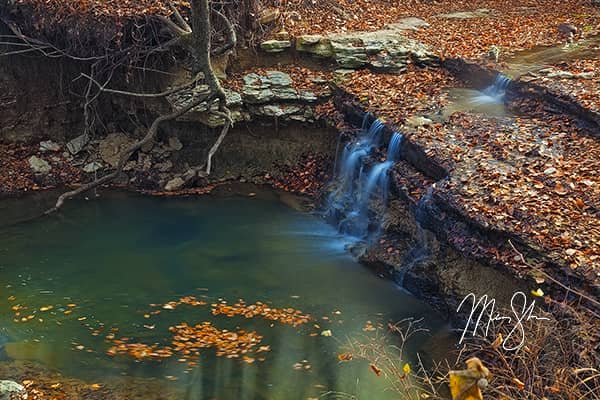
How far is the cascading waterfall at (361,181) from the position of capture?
10664mm

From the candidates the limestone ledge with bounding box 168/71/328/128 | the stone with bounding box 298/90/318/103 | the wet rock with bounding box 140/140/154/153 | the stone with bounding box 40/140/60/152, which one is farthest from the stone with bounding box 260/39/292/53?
the stone with bounding box 40/140/60/152

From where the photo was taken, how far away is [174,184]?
12914 millimetres

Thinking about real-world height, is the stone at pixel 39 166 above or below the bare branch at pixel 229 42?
below

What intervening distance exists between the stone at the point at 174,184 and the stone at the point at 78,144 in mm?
2191

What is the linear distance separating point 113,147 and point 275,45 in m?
4.26

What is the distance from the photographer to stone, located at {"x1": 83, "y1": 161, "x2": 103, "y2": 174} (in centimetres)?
1309

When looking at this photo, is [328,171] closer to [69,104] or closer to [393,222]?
[393,222]

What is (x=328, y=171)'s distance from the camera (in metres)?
12.8

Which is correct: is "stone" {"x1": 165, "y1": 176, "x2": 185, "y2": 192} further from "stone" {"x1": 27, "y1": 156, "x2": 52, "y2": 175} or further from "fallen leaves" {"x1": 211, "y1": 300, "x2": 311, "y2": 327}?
"fallen leaves" {"x1": 211, "y1": 300, "x2": 311, "y2": 327}

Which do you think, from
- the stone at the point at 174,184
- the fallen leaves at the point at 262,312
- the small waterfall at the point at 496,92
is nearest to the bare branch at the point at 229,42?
the stone at the point at 174,184

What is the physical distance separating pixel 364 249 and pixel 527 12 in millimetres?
10001

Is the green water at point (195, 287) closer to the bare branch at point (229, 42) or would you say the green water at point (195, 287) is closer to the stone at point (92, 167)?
the stone at point (92, 167)

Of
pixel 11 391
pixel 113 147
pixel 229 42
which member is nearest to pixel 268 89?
pixel 229 42

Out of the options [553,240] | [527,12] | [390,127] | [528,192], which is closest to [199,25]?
[390,127]
